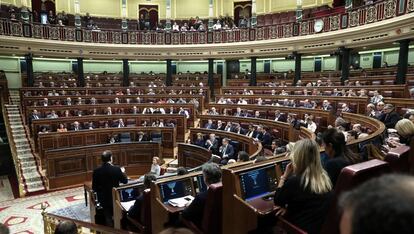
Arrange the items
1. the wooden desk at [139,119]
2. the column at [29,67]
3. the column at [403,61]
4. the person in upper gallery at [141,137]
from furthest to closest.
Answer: the column at [29,67], the wooden desk at [139,119], the column at [403,61], the person in upper gallery at [141,137]

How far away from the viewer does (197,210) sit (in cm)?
253

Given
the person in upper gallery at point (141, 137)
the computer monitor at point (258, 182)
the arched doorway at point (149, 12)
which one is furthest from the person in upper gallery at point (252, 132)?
the arched doorway at point (149, 12)

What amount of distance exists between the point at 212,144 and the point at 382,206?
23.8ft

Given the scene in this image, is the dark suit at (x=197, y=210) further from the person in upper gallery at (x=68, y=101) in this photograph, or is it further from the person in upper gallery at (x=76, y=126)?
the person in upper gallery at (x=68, y=101)

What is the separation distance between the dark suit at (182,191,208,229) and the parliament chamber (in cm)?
1

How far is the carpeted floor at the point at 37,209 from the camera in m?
5.57

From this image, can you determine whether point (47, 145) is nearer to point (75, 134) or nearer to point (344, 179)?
point (75, 134)

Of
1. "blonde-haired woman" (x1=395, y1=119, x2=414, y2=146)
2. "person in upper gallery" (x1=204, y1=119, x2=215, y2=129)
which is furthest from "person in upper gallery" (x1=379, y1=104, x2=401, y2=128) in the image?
"person in upper gallery" (x1=204, y1=119, x2=215, y2=129)

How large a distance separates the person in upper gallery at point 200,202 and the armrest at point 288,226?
625mm

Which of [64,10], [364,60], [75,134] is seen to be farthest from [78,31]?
[364,60]

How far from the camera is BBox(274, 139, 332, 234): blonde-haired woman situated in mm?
1864

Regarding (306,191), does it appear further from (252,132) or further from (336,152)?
(252,132)

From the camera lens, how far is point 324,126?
771cm

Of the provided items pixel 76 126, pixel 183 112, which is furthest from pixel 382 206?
pixel 183 112
